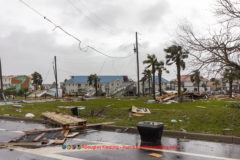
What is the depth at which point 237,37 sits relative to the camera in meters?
9.34

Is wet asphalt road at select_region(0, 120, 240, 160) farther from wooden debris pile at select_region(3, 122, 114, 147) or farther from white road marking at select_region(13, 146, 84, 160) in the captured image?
wooden debris pile at select_region(3, 122, 114, 147)

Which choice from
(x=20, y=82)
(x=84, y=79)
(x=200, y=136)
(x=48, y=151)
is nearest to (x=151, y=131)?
(x=200, y=136)

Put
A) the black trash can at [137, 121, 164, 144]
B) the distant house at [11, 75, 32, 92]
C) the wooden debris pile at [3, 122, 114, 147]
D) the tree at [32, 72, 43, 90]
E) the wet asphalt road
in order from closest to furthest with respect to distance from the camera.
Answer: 1. the wet asphalt road
2. the black trash can at [137, 121, 164, 144]
3. the wooden debris pile at [3, 122, 114, 147]
4. the tree at [32, 72, 43, 90]
5. the distant house at [11, 75, 32, 92]

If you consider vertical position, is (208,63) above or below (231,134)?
above

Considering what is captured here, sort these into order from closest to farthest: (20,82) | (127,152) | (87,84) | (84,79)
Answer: (127,152) < (20,82) < (87,84) < (84,79)

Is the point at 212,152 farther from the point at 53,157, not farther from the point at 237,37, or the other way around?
the point at 237,37

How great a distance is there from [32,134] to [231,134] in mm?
7402

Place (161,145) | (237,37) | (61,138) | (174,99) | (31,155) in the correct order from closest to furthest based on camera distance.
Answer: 1. (31,155)
2. (161,145)
3. (61,138)
4. (237,37)
5. (174,99)

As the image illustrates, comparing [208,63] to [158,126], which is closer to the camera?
[158,126]

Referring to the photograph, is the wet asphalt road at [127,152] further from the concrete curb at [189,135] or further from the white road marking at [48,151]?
the concrete curb at [189,135]

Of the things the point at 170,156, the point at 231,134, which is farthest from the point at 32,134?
the point at 231,134

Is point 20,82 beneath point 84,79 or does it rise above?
beneath

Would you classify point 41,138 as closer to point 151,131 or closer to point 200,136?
point 151,131

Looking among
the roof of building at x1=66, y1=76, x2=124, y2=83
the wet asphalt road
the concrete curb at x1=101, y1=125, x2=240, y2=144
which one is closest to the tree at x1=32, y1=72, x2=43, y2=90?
the roof of building at x1=66, y1=76, x2=124, y2=83
